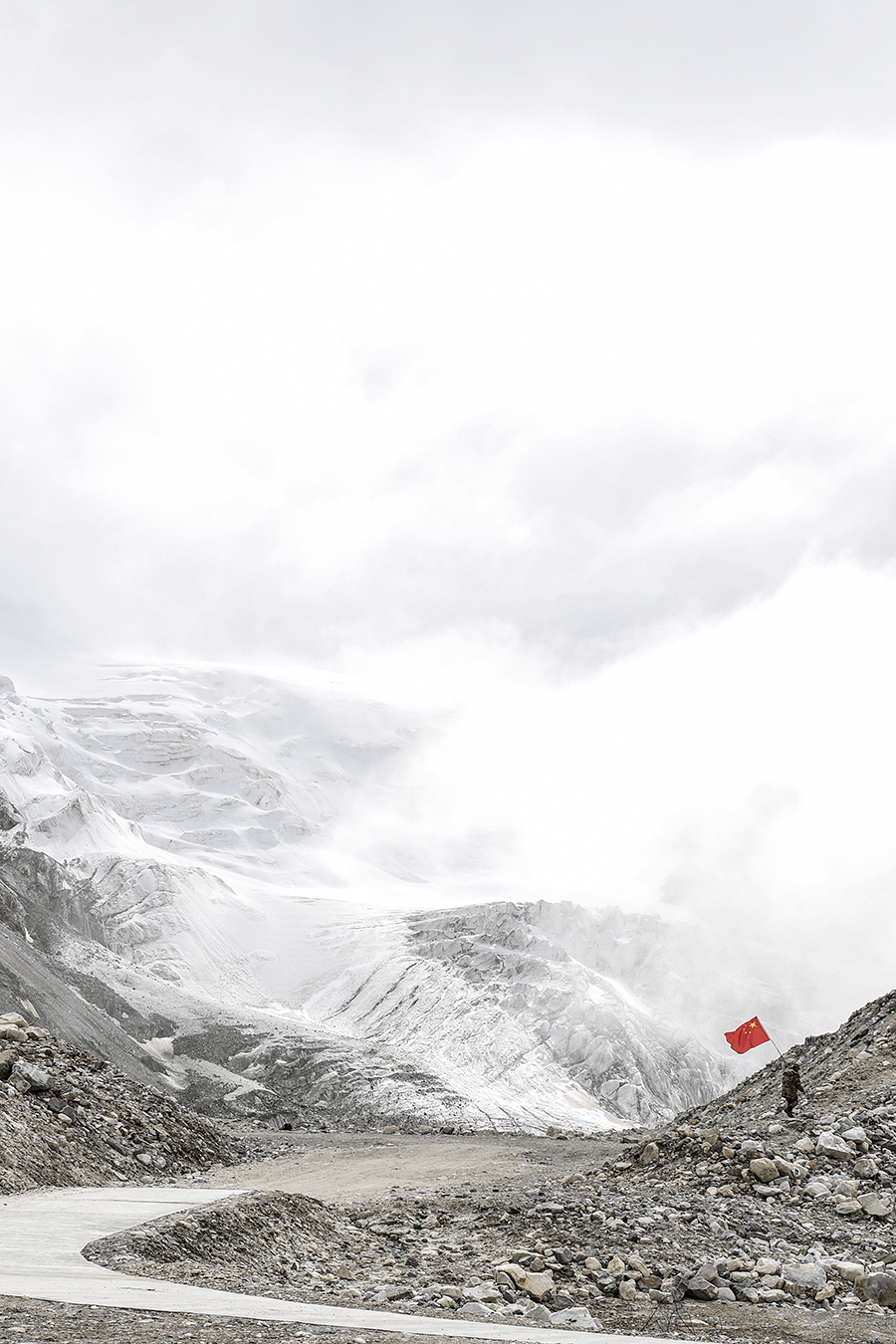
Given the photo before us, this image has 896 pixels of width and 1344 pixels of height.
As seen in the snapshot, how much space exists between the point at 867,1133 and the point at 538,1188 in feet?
A: 18.4

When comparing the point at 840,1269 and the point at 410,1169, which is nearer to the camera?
the point at 840,1269

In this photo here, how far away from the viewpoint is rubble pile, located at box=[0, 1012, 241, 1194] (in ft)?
63.2

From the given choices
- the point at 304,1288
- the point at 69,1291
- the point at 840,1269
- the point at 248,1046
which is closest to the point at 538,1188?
the point at 840,1269

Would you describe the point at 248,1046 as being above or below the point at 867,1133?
above

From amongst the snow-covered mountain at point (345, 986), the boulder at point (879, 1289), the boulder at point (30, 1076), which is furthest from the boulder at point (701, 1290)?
the snow-covered mountain at point (345, 986)

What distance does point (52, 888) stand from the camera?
8244 centimetres

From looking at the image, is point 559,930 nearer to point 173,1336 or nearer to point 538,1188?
point 538,1188

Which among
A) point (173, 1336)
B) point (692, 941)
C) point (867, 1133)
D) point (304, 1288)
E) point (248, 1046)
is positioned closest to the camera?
point (173, 1336)

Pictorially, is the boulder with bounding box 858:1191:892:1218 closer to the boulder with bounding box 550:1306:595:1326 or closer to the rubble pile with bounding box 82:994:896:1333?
the rubble pile with bounding box 82:994:896:1333

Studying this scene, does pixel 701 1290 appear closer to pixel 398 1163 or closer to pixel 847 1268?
pixel 847 1268

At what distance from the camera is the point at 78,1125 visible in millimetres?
21344

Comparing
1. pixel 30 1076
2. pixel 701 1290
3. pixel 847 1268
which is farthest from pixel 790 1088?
pixel 30 1076

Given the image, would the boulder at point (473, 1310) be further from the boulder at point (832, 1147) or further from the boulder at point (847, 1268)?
the boulder at point (832, 1147)

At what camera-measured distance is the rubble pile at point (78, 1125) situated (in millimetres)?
19266
